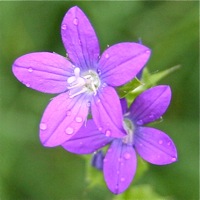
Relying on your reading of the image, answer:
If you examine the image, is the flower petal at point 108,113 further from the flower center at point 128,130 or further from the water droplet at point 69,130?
the flower center at point 128,130

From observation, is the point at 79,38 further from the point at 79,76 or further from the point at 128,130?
the point at 128,130

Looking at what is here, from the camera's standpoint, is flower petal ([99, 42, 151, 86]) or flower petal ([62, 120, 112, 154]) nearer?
flower petal ([99, 42, 151, 86])

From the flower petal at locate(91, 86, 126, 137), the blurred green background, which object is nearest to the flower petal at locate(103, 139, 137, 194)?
the flower petal at locate(91, 86, 126, 137)

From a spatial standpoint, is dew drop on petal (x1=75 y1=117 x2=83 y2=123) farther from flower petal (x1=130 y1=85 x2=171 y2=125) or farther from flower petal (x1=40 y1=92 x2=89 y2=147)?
flower petal (x1=130 y1=85 x2=171 y2=125)

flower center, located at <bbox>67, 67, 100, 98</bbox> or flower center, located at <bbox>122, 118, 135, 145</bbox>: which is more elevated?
flower center, located at <bbox>67, 67, 100, 98</bbox>

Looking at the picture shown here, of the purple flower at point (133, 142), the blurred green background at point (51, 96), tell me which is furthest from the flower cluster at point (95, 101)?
the blurred green background at point (51, 96)

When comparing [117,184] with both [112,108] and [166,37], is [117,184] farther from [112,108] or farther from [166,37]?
[166,37]
